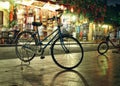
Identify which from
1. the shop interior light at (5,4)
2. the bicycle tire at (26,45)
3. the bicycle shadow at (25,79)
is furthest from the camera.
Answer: the shop interior light at (5,4)

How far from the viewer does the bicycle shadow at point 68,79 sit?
634 centimetres

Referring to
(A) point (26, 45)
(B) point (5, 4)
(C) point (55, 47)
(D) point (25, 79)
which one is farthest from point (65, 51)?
(B) point (5, 4)

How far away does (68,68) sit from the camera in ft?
28.8

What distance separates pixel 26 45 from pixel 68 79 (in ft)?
10.1

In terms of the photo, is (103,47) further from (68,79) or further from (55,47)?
(68,79)

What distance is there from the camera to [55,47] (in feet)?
29.6

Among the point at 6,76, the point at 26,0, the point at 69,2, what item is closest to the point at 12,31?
the point at 26,0

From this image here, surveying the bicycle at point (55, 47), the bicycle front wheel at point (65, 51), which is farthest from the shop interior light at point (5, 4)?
the bicycle front wheel at point (65, 51)

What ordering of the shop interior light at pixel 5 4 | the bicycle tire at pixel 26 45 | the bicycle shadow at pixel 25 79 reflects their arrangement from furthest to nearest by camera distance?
the shop interior light at pixel 5 4, the bicycle tire at pixel 26 45, the bicycle shadow at pixel 25 79

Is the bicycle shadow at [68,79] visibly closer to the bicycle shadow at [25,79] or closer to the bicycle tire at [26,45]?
the bicycle shadow at [25,79]

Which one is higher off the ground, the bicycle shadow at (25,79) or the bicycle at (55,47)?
the bicycle at (55,47)

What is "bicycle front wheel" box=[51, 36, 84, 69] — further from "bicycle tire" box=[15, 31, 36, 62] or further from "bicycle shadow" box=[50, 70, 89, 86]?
"bicycle shadow" box=[50, 70, 89, 86]

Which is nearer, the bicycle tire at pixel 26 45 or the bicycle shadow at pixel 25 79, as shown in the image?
the bicycle shadow at pixel 25 79

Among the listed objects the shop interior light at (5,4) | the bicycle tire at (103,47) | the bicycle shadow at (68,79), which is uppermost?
the shop interior light at (5,4)
